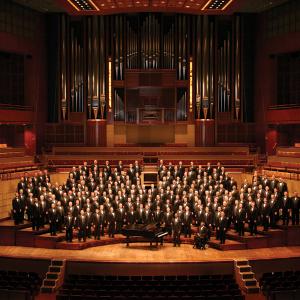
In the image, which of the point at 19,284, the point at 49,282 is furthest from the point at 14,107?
the point at 19,284

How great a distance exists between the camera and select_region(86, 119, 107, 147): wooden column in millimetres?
15906

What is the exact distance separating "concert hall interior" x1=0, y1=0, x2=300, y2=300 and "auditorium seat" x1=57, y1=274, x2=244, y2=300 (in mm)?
1592

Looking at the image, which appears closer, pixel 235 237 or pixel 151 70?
pixel 235 237

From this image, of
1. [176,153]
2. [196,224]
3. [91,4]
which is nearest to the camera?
[196,224]

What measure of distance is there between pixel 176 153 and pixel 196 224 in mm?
4677

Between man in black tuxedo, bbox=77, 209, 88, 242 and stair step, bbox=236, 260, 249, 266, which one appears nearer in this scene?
stair step, bbox=236, 260, 249, 266

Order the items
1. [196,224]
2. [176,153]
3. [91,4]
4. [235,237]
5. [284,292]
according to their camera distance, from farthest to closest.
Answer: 1. [176,153]
2. [91,4]
3. [196,224]
4. [235,237]
5. [284,292]

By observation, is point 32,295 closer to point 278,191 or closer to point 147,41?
point 278,191

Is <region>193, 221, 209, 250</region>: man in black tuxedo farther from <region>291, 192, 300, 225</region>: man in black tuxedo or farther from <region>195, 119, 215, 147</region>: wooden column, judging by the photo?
<region>195, 119, 215, 147</region>: wooden column

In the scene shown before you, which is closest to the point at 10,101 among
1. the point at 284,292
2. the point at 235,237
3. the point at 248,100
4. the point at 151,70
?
the point at 151,70

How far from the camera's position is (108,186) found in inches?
451

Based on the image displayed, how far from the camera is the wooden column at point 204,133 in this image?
15.9 meters

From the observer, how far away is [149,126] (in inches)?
643

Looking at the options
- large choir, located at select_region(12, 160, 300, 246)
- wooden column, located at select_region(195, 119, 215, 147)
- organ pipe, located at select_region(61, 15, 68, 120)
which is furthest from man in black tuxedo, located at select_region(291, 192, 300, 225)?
organ pipe, located at select_region(61, 15, 68, 120)
